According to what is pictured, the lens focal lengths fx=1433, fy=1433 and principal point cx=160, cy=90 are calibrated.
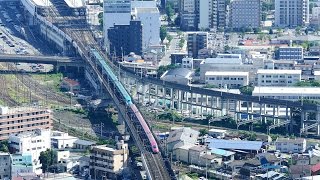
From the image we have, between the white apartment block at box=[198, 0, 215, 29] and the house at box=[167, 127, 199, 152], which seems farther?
the white apartment block at box=[198, 0, 215, 29]

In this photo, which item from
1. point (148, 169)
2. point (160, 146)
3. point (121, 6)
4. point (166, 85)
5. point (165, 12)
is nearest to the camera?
point (148, 169)

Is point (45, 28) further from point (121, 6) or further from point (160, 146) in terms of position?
point (160, 146)

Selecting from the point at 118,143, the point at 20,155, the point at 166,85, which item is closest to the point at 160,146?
the point at 118,143

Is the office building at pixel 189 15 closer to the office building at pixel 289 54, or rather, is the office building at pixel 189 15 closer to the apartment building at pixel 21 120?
the office building at pixel 289 54

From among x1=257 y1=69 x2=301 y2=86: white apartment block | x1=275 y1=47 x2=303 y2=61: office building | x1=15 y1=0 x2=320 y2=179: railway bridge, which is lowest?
x1=15 y1=0 x2=320 y2=179: railway bridge

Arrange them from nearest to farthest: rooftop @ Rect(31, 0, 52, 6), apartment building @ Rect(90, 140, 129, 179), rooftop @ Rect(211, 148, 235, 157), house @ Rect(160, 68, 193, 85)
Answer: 1. apartment building @ Rect(90, 140, 129, 179)
2. rooftop @ Rect(211, 148, 235, 157)
3. house @ Rect(160, 68, 193, 85)
4. rooftop @ Rect(31, 0, 52, 6)

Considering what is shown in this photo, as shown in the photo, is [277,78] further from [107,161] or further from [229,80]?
[107,161]

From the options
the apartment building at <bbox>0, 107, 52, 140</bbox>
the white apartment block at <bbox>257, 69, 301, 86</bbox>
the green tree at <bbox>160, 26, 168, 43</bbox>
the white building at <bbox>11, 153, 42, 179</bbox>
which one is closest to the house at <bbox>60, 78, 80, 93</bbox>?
the white apartment block at <bbox>257, 69, 301, 86</bbox>

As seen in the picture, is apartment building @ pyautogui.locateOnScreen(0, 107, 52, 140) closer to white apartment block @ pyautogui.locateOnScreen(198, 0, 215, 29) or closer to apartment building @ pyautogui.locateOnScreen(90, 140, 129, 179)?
apartment building @ pyautogui.locateOnScreen(90, 140, 129, 179)
